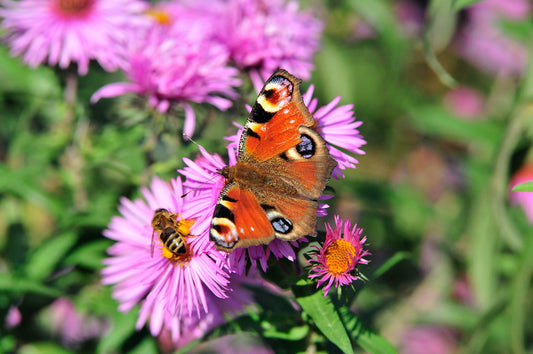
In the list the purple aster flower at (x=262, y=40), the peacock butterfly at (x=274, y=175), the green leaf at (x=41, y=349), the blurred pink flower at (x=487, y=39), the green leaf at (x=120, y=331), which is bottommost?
the green leaf at (x=41, y=349)

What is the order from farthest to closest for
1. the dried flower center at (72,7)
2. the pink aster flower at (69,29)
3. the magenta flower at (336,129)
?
the dried flower center at (72,7), the pink aster flower at (69,29), the magenta flower at (336,129)

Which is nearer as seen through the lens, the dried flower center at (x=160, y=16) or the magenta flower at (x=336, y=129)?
the magenta flower at (x=336, y=129)

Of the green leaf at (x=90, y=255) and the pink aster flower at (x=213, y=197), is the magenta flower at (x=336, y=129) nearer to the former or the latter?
the pink aster flower at (x=213, y=197)

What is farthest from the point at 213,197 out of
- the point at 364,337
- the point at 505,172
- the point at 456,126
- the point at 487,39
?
the point at 487,39

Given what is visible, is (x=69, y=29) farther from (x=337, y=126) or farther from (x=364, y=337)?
(x=364, y=337)

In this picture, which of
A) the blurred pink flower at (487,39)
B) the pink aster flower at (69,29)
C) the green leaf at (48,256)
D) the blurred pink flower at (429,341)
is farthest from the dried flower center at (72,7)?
the blurred pink flower at (487,39)

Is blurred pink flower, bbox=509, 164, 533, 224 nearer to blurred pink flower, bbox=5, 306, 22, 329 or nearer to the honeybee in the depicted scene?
the honeybee

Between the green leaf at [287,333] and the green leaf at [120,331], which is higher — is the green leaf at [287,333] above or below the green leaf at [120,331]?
above
